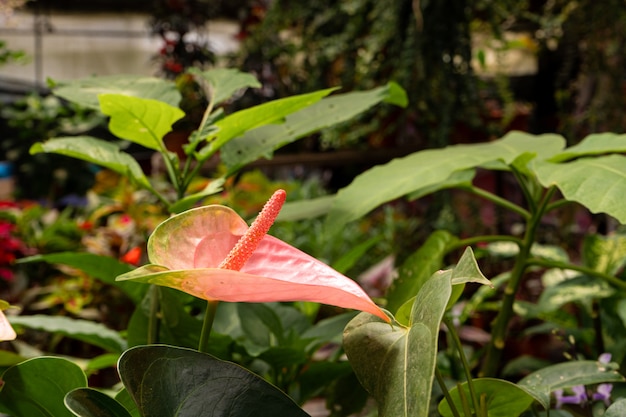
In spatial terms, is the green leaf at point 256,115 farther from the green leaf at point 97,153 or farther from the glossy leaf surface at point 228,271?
the glossy leaf surface at point 228,271

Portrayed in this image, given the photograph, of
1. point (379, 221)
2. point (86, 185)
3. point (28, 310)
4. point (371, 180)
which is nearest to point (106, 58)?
point (86, 185)

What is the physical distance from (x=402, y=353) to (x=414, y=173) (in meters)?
0.33

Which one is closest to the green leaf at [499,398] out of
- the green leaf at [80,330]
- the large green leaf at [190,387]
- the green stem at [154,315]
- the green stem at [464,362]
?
the green stem at [464,362]

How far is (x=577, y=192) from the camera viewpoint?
0.52 meters

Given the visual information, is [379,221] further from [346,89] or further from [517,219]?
[346,89]

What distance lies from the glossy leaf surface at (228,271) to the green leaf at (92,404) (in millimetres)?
75

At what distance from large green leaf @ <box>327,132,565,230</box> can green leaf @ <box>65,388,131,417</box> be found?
305 millimetres

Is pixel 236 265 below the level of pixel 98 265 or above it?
above

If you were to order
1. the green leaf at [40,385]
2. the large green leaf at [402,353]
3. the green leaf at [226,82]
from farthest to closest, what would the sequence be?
the green leaf at [226,82], the green leaf at [40,385], the large green leaf at [402,353]

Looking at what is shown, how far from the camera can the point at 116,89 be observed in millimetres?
655

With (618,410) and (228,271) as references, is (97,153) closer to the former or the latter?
(228,271)

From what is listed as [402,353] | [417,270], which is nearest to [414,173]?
[417,270]

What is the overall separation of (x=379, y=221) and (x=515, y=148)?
1.34 m

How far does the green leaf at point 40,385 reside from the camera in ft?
1.31
